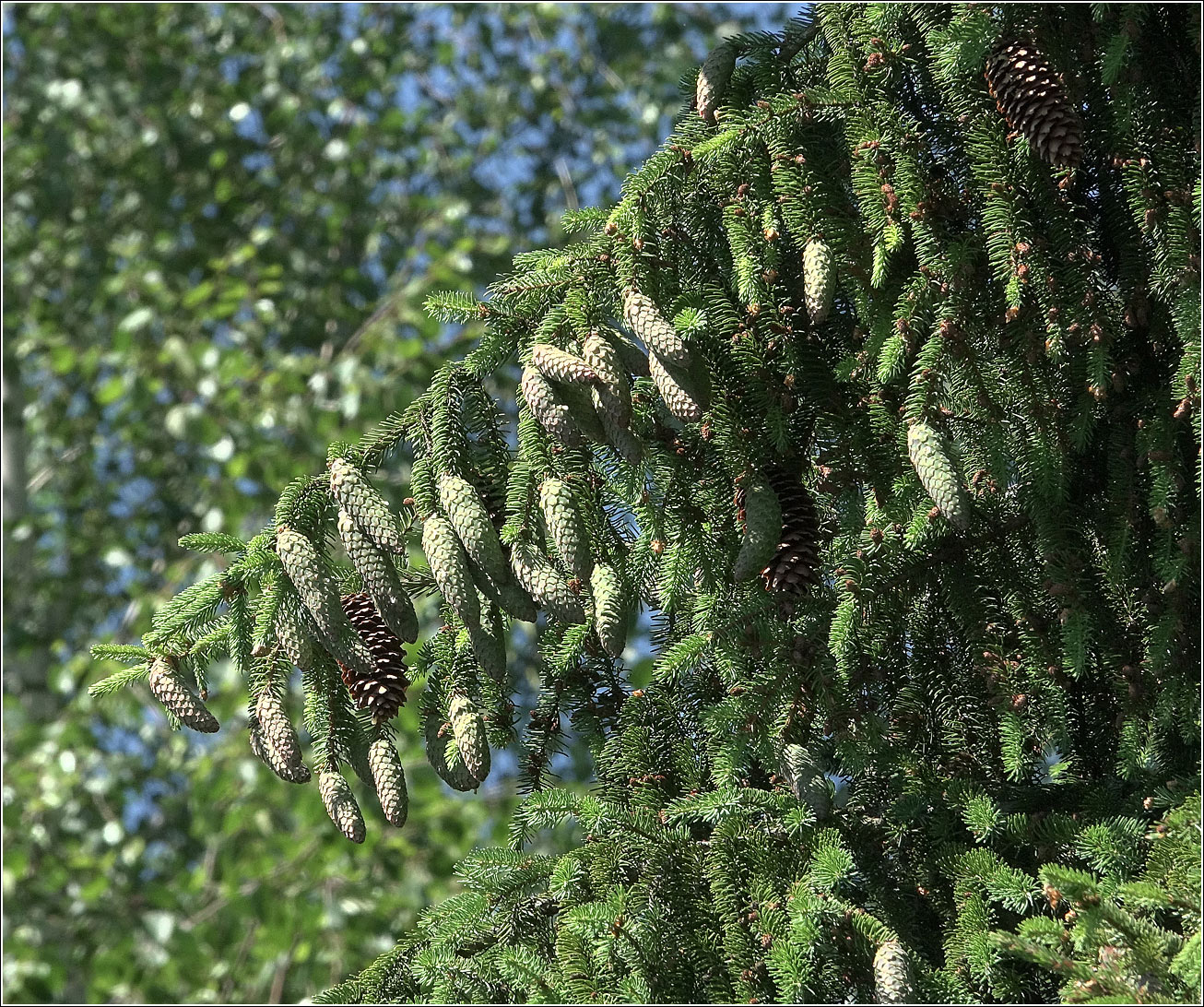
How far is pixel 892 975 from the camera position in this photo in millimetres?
971

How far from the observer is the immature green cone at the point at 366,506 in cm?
105

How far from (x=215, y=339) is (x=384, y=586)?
13.9 ft

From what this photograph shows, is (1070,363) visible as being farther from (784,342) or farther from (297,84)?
(297,84)

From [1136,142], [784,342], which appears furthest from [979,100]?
[784,342]

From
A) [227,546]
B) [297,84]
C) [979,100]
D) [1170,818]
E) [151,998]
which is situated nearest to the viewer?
[1170,818]

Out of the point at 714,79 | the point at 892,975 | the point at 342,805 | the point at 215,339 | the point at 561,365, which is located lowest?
the point at 892,975

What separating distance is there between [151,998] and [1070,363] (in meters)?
4.07

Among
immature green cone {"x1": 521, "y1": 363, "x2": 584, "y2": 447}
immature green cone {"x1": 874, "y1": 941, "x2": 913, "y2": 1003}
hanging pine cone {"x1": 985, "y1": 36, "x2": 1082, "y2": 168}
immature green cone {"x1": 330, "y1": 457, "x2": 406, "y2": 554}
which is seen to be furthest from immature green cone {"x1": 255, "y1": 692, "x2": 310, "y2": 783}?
hanging pine cone {"x1": 985, "y1": 36, "x2": 1082, "y2": 168}

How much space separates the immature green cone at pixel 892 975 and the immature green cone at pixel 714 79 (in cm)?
65

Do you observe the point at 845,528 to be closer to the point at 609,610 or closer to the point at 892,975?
the point at 609,610

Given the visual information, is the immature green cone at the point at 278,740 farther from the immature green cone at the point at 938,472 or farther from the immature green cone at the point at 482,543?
the immature green cone at the point at 938,472

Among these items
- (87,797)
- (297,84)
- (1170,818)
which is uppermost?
(297,84)

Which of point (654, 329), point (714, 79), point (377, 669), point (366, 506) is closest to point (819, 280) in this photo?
point (654, 329)

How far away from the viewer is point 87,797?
178 inches
